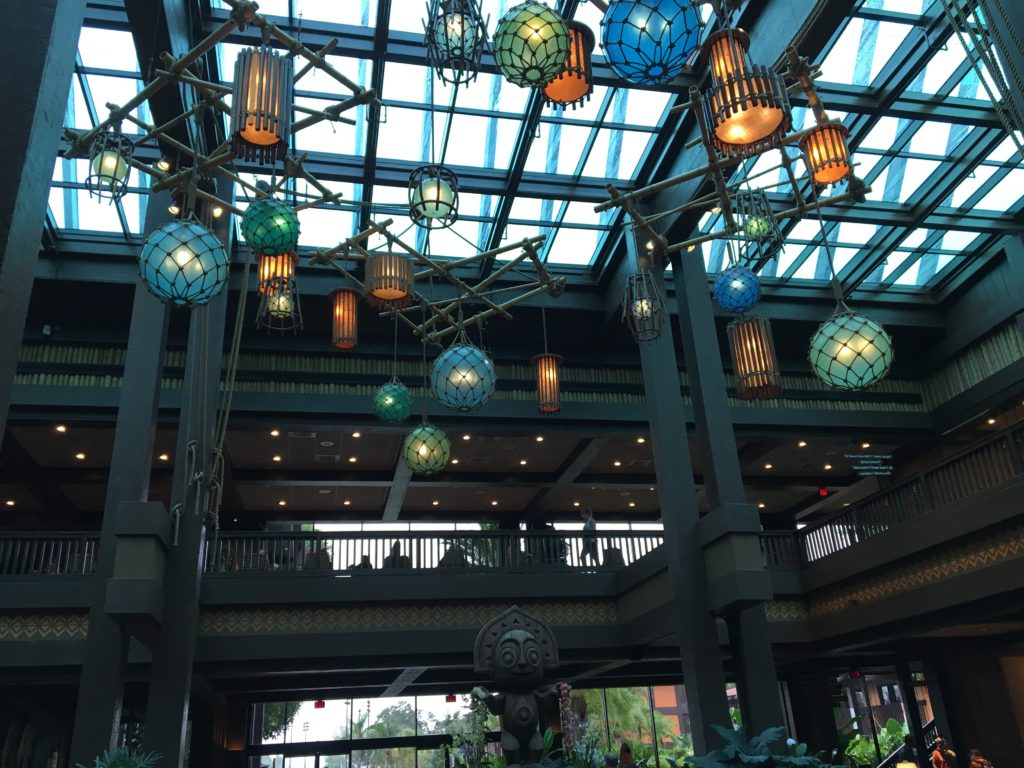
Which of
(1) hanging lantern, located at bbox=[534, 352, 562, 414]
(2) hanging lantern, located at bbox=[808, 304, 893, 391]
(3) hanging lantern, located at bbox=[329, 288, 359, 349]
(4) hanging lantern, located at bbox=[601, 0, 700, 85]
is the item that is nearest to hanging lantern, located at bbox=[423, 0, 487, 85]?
(4) hanging lantern, located at bbox=[601, 0, 700, 85]

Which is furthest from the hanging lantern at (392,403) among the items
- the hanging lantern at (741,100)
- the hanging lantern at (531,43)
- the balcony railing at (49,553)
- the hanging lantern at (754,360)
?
the balcony railing at (49,553)

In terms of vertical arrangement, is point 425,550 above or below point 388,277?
below

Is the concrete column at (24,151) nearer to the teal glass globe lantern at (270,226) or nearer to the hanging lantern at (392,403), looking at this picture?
the teal glass globe lantern at (270,226)

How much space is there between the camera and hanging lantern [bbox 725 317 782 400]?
736 centimetres

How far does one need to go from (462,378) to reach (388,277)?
123cm

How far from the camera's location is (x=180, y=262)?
13.1ft

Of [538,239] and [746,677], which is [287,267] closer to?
[538,239]

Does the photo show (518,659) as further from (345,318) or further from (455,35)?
(345,318)

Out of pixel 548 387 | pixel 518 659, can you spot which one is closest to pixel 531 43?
pixel 518 659

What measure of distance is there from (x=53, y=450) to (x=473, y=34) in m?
12.4

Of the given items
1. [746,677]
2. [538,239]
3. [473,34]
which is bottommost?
[746,677]

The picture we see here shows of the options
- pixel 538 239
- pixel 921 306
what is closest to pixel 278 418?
pixel 538 239

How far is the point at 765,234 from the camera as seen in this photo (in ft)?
19.9

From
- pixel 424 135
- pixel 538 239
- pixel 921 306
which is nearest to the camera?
pixel 538 239
